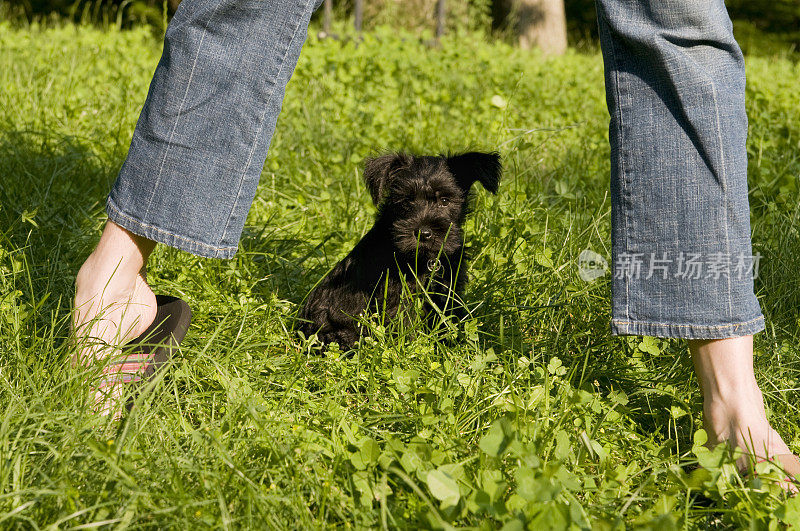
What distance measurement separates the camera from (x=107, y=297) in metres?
2.07

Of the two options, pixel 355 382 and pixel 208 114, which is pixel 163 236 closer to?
pixel 208 114

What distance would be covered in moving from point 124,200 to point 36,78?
395 cm

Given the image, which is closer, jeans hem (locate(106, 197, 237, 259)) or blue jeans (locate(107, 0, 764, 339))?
blue jeans (locate(107, 0, 764, 339))

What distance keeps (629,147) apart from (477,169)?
124 cm

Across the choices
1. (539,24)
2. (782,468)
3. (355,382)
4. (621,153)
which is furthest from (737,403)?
(539,24)

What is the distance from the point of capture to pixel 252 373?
7.54 feet

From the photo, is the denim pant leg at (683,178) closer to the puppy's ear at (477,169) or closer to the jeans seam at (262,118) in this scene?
the jeans seam at (262,118)

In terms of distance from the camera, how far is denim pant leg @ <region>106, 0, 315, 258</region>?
6.35 ft

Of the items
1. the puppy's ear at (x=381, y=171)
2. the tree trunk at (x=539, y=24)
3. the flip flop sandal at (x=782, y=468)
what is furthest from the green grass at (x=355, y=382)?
the tree trunk at (x=539, y=24)


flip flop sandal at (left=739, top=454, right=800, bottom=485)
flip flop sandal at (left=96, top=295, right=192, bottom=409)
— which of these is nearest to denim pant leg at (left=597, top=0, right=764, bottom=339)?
flip flop sandal at (left=739, top=454, right=800, bottom=485)

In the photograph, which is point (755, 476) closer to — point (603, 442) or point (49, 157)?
point (603, 442)

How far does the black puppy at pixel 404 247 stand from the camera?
2.82 meters

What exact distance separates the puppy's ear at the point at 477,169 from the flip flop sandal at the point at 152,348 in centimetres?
137

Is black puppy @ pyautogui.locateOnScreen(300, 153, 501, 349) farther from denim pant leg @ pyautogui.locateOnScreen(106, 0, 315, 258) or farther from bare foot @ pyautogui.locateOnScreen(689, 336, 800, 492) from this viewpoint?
bare foot @ pyautogui.locateOnScreen(689, 336, 800, 492)
